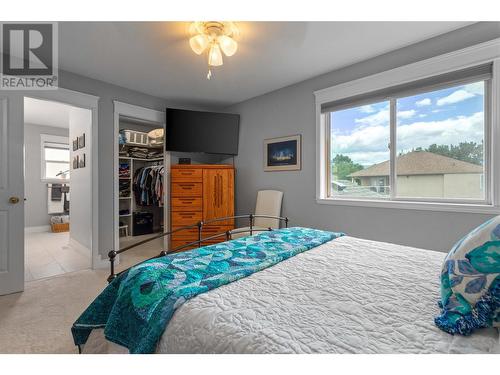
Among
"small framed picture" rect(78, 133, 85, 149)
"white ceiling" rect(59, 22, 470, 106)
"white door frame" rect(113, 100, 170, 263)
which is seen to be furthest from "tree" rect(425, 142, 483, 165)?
"small framed picture" rect(78, 133, 85, 149)

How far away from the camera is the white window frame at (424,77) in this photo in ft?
6.56

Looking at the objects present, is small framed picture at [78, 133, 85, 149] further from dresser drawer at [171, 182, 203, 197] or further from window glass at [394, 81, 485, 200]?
window glass at [394, 81, 485, 200]

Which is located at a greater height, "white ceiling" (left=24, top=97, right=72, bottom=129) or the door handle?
"white ceiling" (left=24, top=97, right=72, bottom=129)

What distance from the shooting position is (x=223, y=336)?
30.1 inches

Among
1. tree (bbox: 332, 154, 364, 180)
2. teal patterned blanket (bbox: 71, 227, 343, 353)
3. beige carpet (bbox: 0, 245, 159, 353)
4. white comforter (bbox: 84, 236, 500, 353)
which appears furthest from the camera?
tree (bbox: 332, 154, 364, 180)

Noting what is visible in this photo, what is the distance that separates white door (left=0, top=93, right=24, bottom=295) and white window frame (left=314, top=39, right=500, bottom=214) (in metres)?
3.29

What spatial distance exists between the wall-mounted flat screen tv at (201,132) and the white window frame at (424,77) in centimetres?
148

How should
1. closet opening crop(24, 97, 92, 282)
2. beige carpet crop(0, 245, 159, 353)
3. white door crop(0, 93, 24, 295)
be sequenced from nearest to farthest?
beige carpet crop(0, 245, 159, 353)
white door crop(0, 93, 24, 295)
closet opening crop(24, 97, 92, 282)

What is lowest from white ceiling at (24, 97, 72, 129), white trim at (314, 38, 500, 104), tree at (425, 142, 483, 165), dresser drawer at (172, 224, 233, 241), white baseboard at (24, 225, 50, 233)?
white baseboard at (24, 225, 50, 233)

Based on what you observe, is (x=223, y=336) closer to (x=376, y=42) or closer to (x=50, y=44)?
(x=376, y=42)
